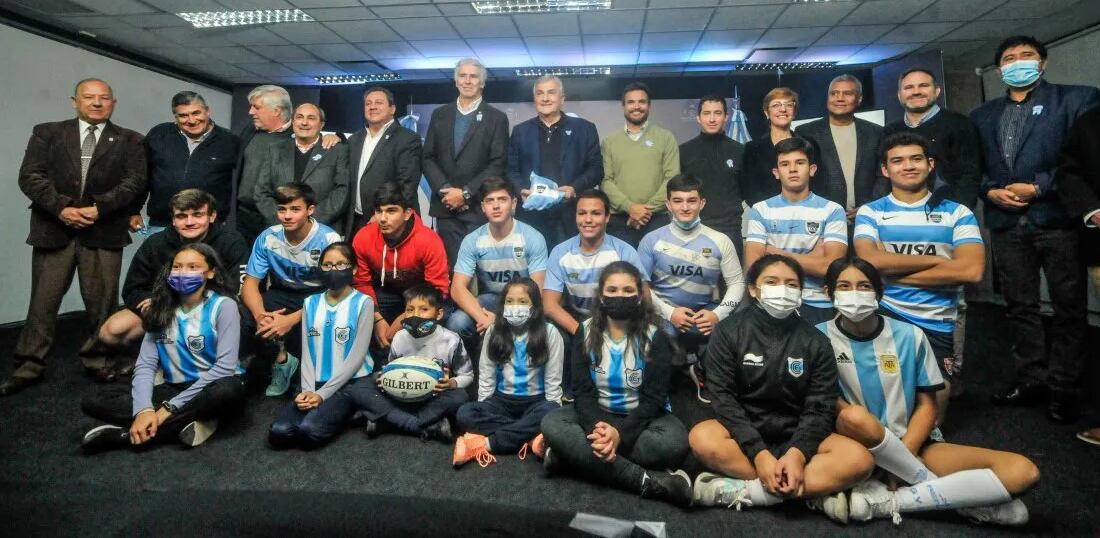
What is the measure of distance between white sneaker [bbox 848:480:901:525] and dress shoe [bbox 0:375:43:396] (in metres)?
4.28

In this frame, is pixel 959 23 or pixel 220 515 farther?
pixel 959 23

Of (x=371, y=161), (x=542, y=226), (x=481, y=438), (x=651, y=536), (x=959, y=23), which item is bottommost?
(x=481, y=438)

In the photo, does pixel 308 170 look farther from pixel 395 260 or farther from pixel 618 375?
pixel 618 375

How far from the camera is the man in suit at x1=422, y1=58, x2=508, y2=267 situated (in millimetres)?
3703

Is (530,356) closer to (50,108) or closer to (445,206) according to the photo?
(445,206)

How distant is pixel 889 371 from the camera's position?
216cm

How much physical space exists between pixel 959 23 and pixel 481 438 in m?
6.67

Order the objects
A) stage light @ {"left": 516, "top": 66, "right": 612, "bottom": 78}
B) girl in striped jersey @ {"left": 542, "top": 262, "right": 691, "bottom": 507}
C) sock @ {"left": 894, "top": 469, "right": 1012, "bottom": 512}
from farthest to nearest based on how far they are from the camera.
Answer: stage light @ {"left": 516, "top": 66, "right": 612, "bottom": 78} < girl in striped jersey @ {"left": 542, "top": 262, "right": 691, "bottom": 507} < sock @ {"left": 894, "top": 469, "right": 1012, "bottom": 512}

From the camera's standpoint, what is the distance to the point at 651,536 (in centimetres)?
93

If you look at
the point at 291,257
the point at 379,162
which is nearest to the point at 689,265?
the point at 379,162

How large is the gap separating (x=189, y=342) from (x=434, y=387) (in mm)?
1218

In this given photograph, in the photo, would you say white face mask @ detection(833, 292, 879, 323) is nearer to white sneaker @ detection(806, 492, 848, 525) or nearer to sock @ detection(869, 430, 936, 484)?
sock @ detection(869, 430, 936, 484)

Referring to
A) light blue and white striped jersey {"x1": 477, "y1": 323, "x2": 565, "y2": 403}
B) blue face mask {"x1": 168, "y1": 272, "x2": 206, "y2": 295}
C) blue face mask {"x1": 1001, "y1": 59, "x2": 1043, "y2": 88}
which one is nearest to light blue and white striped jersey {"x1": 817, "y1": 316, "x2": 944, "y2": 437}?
light blue and white striped jersey {"x1": 477, "y1": 323, "x2": 565, "y2": 403}

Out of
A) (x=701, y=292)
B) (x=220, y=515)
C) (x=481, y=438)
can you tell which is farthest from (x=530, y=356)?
(x=220, y=515)
